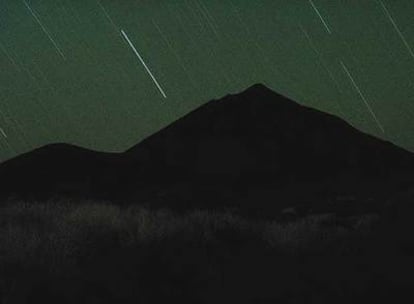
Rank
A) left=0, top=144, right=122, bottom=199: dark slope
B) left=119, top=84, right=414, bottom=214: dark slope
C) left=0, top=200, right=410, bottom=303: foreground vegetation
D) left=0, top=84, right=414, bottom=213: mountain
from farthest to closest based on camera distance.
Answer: left=119, top=84, right=414, bottom=214: dark slope < left=0, top=84, right=414, bottom=213: mountain < left=0, top=144, right=122, bottom=199: dark slope < left=0, top=200, right=410, bottom=303: foreground vegetation

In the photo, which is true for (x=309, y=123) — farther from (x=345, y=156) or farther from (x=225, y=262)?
(x=225, y=262)

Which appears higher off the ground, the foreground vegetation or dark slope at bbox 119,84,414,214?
the foreground vegetation

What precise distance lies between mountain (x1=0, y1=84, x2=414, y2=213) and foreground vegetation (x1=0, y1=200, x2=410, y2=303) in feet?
258

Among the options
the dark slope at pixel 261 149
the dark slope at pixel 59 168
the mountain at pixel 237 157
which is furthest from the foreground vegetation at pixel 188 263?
the dark slope at pixel 261 149

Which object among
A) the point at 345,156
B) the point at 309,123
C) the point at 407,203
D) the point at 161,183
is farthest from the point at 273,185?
the point at 407,203

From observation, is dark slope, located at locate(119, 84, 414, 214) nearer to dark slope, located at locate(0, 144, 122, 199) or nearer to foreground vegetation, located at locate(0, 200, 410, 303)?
dark slope, located at locate(0, 144, 122, 199)

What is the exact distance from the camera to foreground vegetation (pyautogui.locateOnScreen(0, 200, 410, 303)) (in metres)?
6.23

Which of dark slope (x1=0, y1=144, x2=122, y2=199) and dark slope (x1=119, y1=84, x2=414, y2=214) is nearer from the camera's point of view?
dark slope (x1=0, y1=144, x2=122, y2=199)

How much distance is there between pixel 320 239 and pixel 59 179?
9340 centimetres

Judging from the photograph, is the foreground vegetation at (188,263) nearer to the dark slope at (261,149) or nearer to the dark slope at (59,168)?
the dark slope at (59,168)

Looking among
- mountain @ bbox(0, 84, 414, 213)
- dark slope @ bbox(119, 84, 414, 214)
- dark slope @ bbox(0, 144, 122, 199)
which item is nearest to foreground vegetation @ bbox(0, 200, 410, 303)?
mountain @ bbox(0, 84, 414, 213)

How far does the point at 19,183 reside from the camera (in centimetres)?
9819

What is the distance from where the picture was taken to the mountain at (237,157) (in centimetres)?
10238

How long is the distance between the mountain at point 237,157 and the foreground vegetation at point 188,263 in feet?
258
